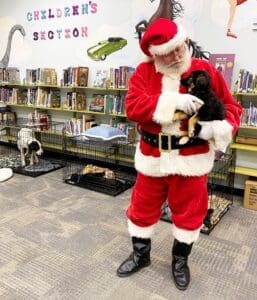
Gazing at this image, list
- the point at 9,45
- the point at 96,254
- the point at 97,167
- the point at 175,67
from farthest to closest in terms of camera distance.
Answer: the point at 9,45 < the point at 97,167 < the point at 96,254 < the point at 175,67

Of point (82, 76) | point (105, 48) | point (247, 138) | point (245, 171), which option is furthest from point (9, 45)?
point (245, 171)

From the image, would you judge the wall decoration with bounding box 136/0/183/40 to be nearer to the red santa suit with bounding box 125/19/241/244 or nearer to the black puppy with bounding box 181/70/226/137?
the red santa suit with bounding box 125/19/241/244

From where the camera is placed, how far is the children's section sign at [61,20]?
12.1 feet

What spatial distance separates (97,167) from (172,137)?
217 centimetres

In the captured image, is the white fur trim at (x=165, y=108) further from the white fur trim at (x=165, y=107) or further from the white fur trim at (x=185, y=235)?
the white fur trim at (x=185, y=235)

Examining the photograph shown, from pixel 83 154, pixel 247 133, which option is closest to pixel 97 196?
pixel 83 154

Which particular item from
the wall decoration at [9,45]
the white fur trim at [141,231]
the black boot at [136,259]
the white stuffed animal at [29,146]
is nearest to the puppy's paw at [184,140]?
the white fur trim at [141,231]

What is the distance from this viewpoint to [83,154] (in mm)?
3992

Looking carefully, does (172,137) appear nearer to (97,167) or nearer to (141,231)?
(141,231)

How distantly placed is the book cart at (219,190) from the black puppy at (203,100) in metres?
1.22

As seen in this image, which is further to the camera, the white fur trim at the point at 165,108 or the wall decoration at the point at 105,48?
Result: the wall decoration at the point at 105,48

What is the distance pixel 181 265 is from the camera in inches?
69.4

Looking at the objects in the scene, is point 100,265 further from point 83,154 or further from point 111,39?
point 111,39

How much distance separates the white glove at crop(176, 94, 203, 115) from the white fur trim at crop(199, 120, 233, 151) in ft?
0.37
